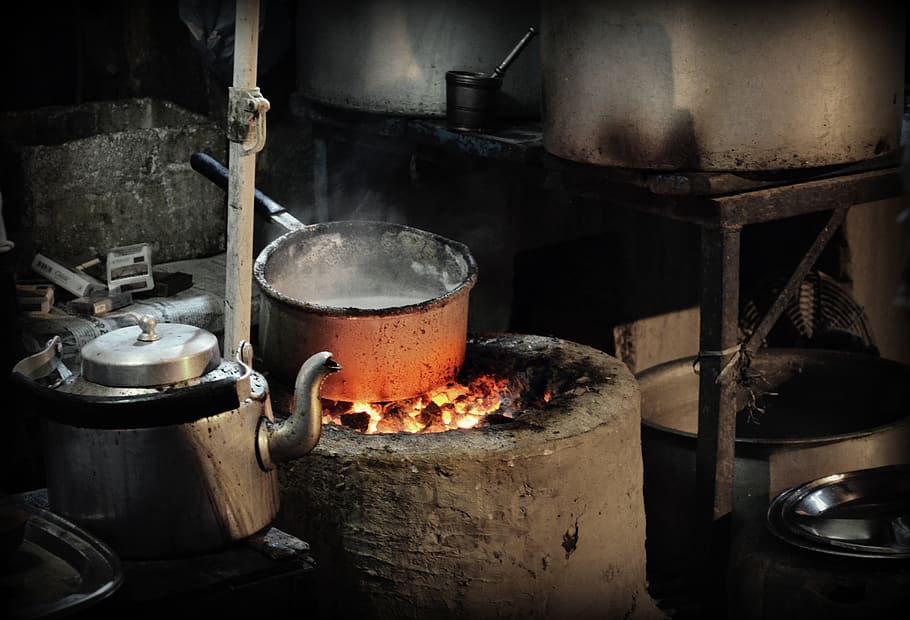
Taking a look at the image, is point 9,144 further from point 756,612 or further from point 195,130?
point 756,612

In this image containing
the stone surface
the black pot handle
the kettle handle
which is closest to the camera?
the kettle handle

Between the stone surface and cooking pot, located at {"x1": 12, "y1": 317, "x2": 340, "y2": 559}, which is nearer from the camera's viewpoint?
cooking pot, located at {"x1": 12, "y1": 317, "x2": 340, "y2": 559}

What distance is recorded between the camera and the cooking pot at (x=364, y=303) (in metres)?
4.17

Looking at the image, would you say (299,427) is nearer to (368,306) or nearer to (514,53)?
(368,306)

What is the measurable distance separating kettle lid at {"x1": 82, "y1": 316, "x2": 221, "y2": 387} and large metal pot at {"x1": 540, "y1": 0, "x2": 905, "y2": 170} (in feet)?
6.67

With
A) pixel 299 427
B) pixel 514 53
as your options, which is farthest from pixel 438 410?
pixel 514 53

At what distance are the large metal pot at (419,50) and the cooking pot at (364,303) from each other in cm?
114

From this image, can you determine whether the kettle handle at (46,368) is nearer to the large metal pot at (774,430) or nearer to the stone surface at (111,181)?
the stone surface at (111,181)

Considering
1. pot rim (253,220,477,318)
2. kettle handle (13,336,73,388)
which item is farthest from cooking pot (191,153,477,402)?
kettle handle (13,336,73,388)

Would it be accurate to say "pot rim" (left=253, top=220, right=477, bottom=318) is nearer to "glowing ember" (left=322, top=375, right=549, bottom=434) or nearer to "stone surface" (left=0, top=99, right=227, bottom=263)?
"glowing ember" (left=322, top=375, right=549, bottom=434)

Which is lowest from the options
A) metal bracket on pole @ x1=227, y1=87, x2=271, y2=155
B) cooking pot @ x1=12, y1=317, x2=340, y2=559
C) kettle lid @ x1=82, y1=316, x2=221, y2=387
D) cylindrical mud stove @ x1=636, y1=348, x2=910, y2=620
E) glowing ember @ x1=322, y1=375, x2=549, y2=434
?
cylindrical mud stove @ x1=636, y1=348, x2=910, y2=620

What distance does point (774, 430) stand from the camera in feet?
19.4

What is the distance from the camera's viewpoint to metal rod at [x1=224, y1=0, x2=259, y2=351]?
3295mm

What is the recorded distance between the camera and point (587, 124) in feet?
14.6
